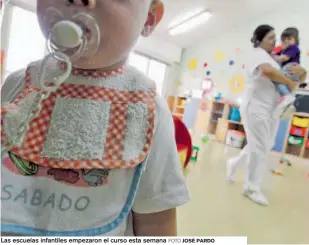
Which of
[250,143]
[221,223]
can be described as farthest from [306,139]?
[221,223]

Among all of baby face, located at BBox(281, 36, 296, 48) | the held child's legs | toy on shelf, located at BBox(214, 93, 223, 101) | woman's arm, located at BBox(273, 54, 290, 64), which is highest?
baby face, located at BBox(281, 36, 296, 48)

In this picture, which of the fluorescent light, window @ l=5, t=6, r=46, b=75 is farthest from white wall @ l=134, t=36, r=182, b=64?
window @ l=5, t=6, r=46, b=75

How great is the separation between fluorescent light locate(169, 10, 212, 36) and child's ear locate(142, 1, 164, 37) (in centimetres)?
434

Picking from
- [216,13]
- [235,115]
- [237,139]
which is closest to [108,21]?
[237,139]

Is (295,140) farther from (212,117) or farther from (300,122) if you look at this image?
(212,117)

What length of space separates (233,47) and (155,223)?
5123 millimetres

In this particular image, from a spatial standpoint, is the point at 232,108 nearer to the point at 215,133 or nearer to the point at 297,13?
the point at 215,133

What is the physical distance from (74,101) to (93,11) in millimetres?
106

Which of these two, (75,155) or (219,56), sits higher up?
(219,56)

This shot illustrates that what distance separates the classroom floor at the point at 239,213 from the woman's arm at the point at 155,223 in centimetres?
55

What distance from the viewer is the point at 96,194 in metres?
0.31

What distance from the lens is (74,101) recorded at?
0.31 m

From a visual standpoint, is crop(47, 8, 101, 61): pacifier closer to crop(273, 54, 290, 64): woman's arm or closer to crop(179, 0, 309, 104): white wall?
crop(273, 54, 290, 64): woman's arm

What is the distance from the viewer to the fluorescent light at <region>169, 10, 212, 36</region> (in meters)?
4.41
